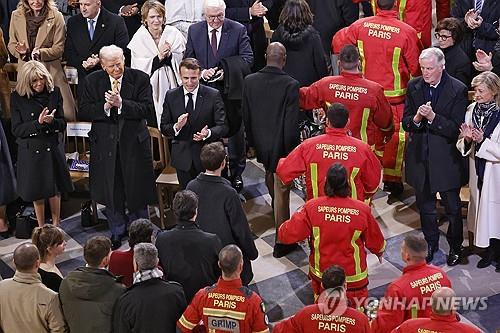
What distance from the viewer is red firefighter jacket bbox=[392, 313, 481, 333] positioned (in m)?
5.20

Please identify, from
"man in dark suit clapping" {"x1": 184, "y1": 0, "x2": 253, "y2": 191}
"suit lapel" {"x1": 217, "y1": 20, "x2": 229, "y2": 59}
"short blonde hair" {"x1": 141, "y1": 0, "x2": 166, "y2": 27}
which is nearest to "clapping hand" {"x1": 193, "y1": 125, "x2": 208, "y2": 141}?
"man in dark suit clapping" {"x1": 184, "y1": 0, "x2": 253, "y2": 191}

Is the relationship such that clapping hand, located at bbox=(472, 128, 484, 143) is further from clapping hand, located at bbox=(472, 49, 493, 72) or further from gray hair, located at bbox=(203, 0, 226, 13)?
gray hair, located at bbox=(203, 0, 226, 13)

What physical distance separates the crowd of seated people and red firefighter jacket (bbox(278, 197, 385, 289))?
0.01 m

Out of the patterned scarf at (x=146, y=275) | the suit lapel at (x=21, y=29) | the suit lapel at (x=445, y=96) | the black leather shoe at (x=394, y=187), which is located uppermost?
the suit lapel at (x=21, y=29)

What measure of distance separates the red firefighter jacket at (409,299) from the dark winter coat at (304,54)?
3250mm

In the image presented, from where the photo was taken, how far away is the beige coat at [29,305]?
582 centimetres

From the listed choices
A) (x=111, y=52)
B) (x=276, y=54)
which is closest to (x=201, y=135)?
(x=276, y=54)

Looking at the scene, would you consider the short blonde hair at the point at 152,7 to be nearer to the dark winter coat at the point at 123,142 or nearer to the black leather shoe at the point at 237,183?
the dark winter coat at the point at 123,142

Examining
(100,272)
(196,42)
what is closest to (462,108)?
(196,42)

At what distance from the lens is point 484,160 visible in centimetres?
753

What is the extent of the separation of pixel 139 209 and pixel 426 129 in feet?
8.65

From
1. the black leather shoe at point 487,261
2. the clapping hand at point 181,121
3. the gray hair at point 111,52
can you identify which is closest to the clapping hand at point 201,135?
the clapping hand at point 181,121

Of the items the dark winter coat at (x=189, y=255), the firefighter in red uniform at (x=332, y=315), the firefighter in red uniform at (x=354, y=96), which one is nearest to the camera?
the firefighter in red uniform at (x=332, y=315)

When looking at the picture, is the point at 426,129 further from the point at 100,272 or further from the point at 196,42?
the point at 100,272
